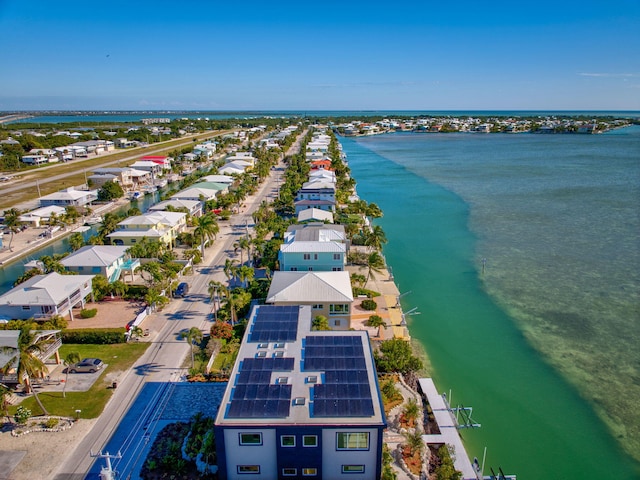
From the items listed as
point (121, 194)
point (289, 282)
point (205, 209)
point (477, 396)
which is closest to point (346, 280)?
point (289, 282)

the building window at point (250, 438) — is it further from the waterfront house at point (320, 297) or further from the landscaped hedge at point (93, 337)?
the landscaped hedge at point (93, 337)

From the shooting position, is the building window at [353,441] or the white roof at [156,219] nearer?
the building window at [353,441]

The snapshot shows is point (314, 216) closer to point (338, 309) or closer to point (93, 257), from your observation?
point (338, 309)

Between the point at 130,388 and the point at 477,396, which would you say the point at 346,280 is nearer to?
the point at 477,396

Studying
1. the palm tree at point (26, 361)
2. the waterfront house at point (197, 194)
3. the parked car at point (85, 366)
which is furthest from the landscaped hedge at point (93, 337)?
the waterfront house at point (197, 194)

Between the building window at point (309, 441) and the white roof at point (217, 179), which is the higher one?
the white roof at point (217, 179)

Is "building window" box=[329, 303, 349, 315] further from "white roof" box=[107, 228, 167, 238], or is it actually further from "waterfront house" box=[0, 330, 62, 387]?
"white roof" box=[107, 228, 167, 238]

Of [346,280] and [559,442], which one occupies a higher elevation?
[346,280]
